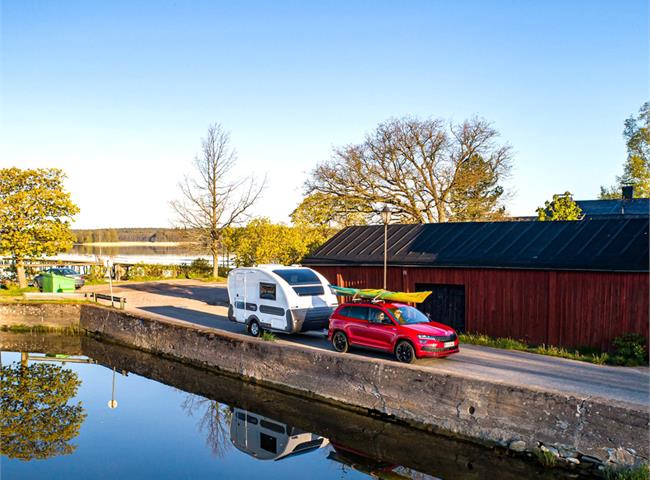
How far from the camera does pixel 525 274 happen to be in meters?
19.4

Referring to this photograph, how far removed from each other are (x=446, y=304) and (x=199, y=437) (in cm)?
1079

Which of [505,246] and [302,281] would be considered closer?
[302,281]

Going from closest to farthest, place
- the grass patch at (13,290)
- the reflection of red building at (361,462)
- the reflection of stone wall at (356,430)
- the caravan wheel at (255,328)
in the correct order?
the reflection of stone wall at (356,430), the reflection of red building at (361,462), the caravan wheel at (255,328), the grass patch at (13,290)

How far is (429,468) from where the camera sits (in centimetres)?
1257

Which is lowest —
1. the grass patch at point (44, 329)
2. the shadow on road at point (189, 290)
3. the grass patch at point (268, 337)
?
the grass patch at point (44, 329)

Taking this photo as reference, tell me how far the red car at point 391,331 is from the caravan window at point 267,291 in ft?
9.92

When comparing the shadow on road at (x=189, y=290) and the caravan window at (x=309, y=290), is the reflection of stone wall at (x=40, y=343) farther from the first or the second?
the caravan window at (x=309, y=290)

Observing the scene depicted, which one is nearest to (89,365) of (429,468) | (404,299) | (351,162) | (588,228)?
(404,299)

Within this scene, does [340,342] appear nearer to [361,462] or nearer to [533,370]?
[361,462]

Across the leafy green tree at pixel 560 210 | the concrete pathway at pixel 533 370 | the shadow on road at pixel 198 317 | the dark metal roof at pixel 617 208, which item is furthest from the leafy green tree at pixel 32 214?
the dark metal roof at pixel 617 208

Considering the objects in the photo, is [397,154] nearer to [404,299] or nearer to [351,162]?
[351,162]

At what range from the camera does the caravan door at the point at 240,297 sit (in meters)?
21.2

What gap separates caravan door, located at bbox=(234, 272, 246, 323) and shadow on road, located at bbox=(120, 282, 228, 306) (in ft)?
31.4

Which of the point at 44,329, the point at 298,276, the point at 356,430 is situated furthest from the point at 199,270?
the point at 356,430
